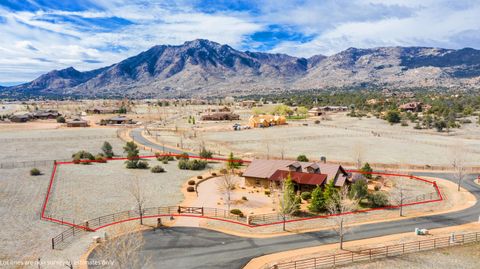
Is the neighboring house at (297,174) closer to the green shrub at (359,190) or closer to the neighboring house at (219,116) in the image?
the green shrub at (359,190)

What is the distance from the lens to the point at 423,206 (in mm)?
44406

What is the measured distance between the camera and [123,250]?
2402cm

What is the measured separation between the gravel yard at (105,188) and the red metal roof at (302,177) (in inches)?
564

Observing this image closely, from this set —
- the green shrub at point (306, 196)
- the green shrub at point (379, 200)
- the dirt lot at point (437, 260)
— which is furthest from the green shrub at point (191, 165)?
the dirt lot at point (437, 260)

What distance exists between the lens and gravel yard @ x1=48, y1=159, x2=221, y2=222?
43000 mm

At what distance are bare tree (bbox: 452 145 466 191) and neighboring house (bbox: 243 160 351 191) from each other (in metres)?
16.4

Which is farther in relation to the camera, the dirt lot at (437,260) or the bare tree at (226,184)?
the bare tree at (226,184)

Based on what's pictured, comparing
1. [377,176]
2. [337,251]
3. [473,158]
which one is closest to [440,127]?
[473,158]

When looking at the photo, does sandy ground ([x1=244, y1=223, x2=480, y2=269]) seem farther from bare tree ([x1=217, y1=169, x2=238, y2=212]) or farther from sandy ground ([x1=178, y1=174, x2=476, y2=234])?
bare tree ([x1=217, y1=169, x2=238, y2=212])

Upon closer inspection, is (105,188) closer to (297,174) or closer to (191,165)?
(191,165)

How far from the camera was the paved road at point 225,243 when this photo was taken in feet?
97.7

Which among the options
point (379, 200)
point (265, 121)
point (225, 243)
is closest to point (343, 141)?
point (265, 121)

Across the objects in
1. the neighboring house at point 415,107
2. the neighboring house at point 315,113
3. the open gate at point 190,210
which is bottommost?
the open gate at point 190,210

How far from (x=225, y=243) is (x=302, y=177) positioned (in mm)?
20471
